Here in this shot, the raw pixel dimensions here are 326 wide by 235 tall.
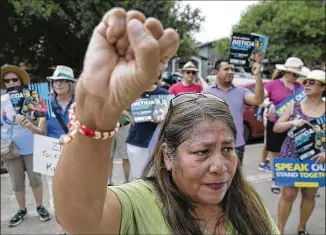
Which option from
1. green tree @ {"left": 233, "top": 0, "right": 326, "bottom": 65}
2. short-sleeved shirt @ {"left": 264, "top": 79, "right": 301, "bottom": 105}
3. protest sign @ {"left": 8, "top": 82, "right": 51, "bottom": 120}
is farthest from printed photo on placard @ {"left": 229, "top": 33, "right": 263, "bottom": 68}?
green tree @ {"left": 233, "top": 0, "right": 326, "bottom": 65}

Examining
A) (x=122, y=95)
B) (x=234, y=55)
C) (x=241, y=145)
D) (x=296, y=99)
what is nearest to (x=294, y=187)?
(x=241, y=145)

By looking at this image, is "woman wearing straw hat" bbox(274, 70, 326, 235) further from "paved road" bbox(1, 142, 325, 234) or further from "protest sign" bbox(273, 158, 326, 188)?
"paved road" bbox(1, 142, 325, 234)

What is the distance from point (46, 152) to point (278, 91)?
3117 mm

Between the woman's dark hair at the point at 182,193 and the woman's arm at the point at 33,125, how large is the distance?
7.38 feet

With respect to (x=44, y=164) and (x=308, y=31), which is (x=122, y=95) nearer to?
(x=44, y=164)

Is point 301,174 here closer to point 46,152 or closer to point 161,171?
point 161,171

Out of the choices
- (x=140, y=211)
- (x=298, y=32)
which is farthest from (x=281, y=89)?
(x=298, y=32)

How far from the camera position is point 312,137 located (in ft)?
10.4

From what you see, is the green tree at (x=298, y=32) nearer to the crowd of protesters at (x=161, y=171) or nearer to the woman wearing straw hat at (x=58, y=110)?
the woman wearing straw hat at (x=58, y=110)

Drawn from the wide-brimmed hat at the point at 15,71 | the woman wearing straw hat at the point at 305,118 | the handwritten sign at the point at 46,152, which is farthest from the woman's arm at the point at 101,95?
the wide-brimmed hat at the point at 15,71

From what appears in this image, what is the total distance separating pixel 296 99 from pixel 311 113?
0.45 m

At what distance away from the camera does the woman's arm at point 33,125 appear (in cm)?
335

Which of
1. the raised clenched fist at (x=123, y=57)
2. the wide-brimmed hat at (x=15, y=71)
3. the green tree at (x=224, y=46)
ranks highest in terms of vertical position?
the raised clenched fist at (x=123, y=57)

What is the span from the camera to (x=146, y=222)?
1175 mm
